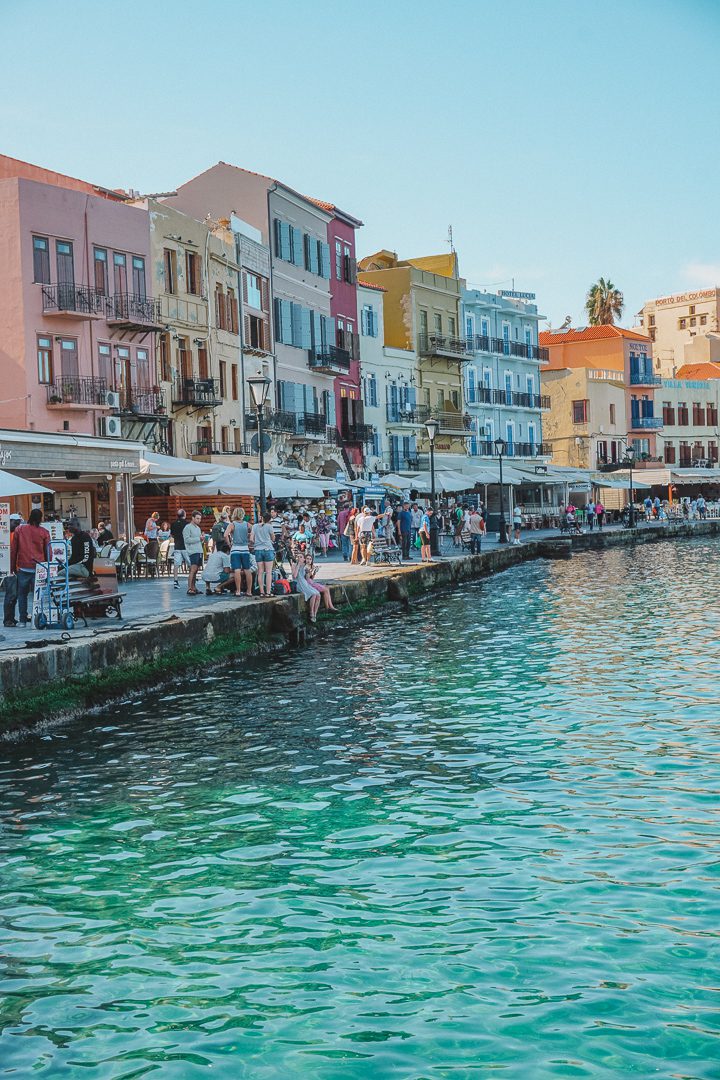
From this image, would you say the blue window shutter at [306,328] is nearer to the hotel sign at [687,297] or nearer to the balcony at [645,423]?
the balcony at [645,423]

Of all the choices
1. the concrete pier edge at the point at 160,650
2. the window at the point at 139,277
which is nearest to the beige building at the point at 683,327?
the window at the point at 139,277

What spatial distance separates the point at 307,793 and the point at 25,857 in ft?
7.81

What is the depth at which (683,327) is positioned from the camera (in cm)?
10719

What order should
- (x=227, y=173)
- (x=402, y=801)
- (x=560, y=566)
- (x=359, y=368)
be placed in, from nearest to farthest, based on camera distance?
1. (x=402, y=801)
2. (x=560, y=566)
3. (x=227, y=173)
4. (x=359, y=368)

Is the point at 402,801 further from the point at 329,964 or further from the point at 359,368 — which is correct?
the point at 359,368

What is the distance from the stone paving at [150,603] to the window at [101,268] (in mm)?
9679

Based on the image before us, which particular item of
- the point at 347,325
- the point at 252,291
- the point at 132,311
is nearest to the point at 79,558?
the point at 132,311

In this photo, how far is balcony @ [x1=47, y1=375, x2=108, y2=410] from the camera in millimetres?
32469

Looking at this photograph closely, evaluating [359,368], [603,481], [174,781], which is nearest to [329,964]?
[174,781]

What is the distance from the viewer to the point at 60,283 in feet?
108

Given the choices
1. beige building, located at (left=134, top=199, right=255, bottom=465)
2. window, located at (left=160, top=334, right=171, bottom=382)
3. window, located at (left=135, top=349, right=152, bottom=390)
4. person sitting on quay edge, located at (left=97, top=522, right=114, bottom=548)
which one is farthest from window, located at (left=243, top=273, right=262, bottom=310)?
person sitting on quay edge, located at (left=97, top=522, right=114, bottom=548)

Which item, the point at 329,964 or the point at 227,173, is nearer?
the point at 329,964

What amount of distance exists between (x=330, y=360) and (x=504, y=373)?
74.7 feet

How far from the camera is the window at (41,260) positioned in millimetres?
32438
